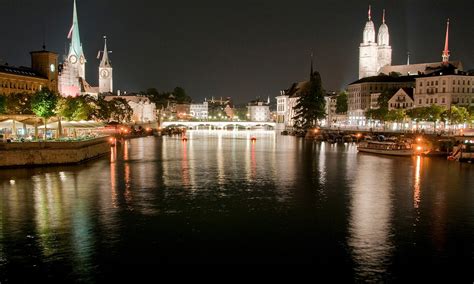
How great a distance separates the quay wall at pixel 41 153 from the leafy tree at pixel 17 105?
120 ft

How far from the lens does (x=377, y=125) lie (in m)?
135

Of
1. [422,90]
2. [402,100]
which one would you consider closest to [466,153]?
[422,90]

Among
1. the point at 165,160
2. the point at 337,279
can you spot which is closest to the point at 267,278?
the point at 337,279

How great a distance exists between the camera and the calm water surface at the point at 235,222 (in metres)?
21.5

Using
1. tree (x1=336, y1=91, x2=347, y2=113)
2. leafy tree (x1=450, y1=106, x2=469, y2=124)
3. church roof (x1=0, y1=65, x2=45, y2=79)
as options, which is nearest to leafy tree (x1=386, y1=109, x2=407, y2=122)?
leafy tree (x1=450, y1=106, x2=469, y2=124)

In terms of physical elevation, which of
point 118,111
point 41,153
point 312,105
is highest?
point 312,105

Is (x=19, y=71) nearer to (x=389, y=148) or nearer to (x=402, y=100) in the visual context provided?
(x=389, y=148)

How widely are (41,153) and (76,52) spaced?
431 ft

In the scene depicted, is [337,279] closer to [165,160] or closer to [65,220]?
[65,220]

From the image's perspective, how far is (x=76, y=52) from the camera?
174m

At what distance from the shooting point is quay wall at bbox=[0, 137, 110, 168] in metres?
48.6

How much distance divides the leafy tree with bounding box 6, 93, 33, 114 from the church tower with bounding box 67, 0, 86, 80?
73367 millimetres

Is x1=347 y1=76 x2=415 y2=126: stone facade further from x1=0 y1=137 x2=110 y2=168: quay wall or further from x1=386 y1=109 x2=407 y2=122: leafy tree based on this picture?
x1=0 y1=137 x2=110 y2=168: quay wall

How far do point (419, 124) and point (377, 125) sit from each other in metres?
23.5
